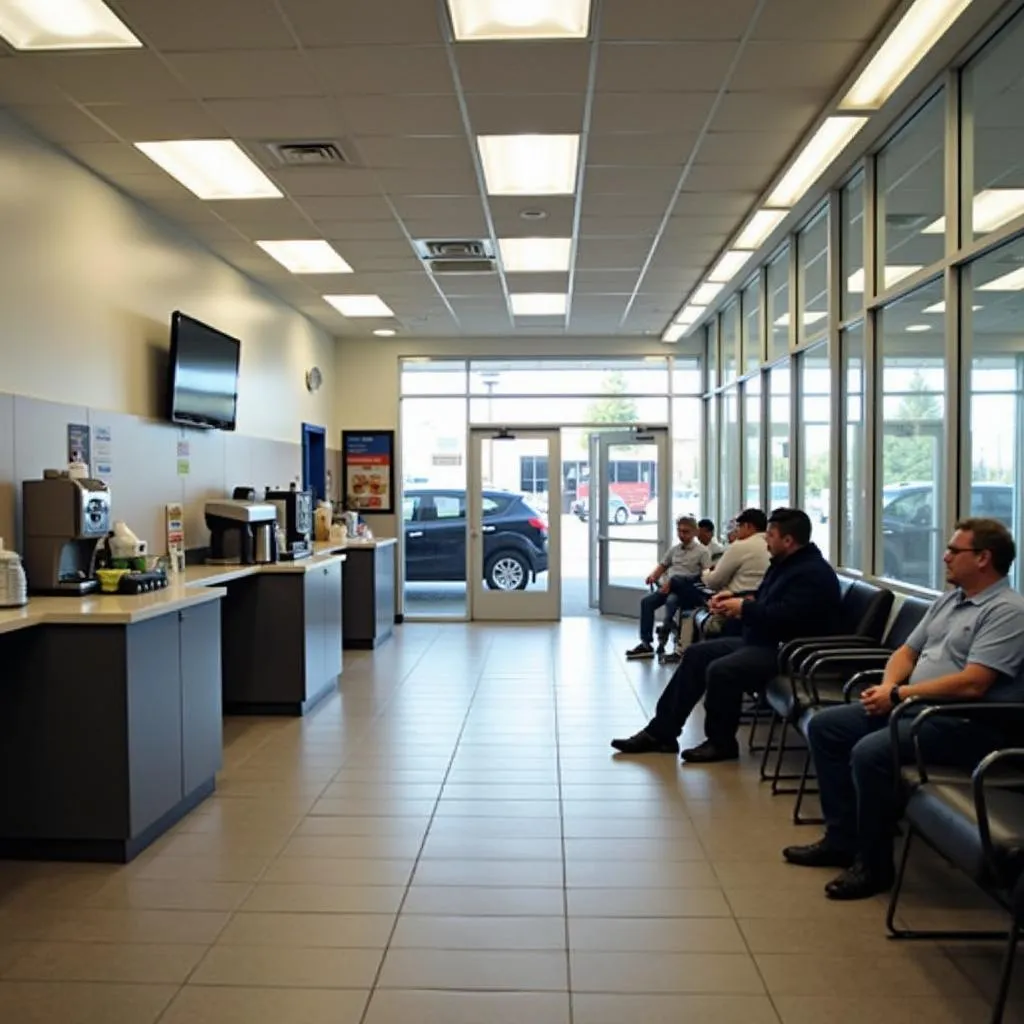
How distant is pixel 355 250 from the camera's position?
644 centimetres

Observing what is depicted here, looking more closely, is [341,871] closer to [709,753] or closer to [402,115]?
[709,753]

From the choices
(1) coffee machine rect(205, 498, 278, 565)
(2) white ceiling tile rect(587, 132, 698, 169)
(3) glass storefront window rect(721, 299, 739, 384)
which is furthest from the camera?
(3) glass storefront window rect(721, 299, 739, 384)

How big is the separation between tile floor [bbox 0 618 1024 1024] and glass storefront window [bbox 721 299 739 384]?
4.70 m

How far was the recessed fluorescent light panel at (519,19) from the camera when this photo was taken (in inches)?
132

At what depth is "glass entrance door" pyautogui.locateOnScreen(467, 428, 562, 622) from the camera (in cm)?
1003

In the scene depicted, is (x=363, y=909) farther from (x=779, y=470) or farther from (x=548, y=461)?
(x=548, y=461)

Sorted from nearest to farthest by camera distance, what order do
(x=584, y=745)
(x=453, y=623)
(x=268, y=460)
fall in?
(x=584, y=745) → (x=268, y=460) → (x=453, y=623)

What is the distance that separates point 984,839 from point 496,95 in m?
3.32

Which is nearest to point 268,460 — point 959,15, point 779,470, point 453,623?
point 453,623

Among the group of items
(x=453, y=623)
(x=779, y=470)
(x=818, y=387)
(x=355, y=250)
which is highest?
(x=355, y=250)

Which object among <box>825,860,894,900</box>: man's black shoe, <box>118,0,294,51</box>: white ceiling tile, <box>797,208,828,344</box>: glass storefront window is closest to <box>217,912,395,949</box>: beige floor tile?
<box>825,860,894,900</box>: man's black shoe

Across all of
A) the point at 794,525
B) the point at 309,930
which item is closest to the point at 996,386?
the point at 794,525

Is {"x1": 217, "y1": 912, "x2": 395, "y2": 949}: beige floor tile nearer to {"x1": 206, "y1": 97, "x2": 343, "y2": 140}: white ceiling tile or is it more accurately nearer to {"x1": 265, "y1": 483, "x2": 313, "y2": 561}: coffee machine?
{"x1": 206, "y1": 97, "x2": 343, "y2": 140}: white ceiling tile

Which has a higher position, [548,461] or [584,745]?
[548,461]
